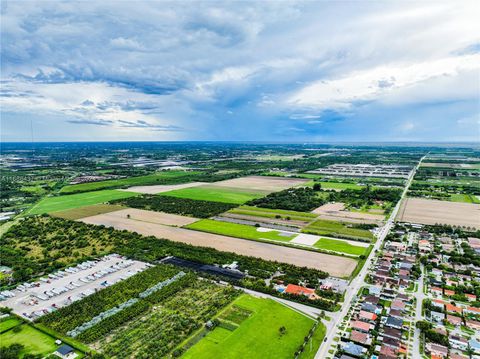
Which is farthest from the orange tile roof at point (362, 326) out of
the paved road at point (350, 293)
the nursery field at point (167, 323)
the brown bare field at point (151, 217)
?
the brown bare field at point (151, 217)

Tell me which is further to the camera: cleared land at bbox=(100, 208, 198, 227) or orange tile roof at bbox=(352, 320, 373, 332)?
cleared land at bbox=(100, 208, 198, 227)

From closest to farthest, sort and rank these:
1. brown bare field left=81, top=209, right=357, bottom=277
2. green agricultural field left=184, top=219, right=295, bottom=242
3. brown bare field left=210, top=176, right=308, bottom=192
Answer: brown bare field left=81, top=209, right=357, bottom=277 → green agricultural field left=184, top=219, right=295, bottom=242 → brown bare field left=210, top=176, right=308, bottom=192

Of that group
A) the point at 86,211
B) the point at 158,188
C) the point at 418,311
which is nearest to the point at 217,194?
the point at 158,188

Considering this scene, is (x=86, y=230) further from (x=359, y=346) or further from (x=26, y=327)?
(x=359, y=346)

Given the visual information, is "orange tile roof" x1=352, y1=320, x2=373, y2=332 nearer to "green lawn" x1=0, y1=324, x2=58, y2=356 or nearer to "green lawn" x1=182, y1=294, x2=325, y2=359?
"green lawn" x1=182, y1=294, x2=325, y2=359

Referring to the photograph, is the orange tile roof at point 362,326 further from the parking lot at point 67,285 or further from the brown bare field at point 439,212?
the brown bare field at point 439,212

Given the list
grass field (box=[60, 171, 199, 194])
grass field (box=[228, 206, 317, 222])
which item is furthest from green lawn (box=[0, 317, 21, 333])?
grass field (box=[60, 171, 199, 194])
